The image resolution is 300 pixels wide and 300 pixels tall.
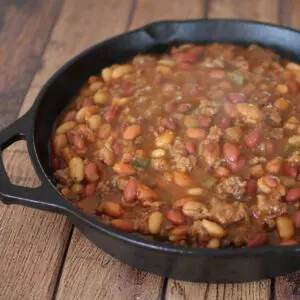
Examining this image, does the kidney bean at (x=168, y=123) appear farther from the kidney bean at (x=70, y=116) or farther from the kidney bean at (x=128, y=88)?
the kidney bean at (x=70, y=116)

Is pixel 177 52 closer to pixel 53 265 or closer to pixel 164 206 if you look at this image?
pixel 164 206

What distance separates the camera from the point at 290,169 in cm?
230

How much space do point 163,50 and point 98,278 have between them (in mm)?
1318

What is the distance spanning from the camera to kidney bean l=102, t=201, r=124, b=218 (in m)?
2.22

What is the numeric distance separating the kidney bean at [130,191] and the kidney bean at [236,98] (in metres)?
0.64

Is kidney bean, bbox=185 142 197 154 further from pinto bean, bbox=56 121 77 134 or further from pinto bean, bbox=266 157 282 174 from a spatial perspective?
pinto bean, bbox=56 121 77 134

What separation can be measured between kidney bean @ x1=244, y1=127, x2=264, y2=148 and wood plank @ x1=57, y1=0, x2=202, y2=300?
66cm

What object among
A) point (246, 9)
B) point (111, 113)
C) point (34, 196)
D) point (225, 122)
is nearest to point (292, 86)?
point (225, 122)

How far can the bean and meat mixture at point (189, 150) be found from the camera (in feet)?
7.10

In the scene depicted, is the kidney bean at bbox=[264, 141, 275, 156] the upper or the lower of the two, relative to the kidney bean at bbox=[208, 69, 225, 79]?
lower

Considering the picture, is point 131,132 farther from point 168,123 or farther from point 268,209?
point 268,209

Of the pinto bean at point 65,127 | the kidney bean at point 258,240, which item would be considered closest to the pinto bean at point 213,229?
the kidney bean at point 258,240

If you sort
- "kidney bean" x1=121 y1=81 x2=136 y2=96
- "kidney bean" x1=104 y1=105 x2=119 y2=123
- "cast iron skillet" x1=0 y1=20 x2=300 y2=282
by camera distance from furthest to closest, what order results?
"kidney bean" x1=121 y1=81 x2=136 y2=96
"kidney bean" x1=104 y1=105 x2=119 y2=123
"cast iron skillet" x1=0 y1=20 x2=300 y2=282

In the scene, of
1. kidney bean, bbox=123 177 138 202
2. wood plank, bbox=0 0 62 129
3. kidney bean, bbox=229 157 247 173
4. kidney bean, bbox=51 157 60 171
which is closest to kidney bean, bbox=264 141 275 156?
kidney bean, bbox=229 157 247 173
